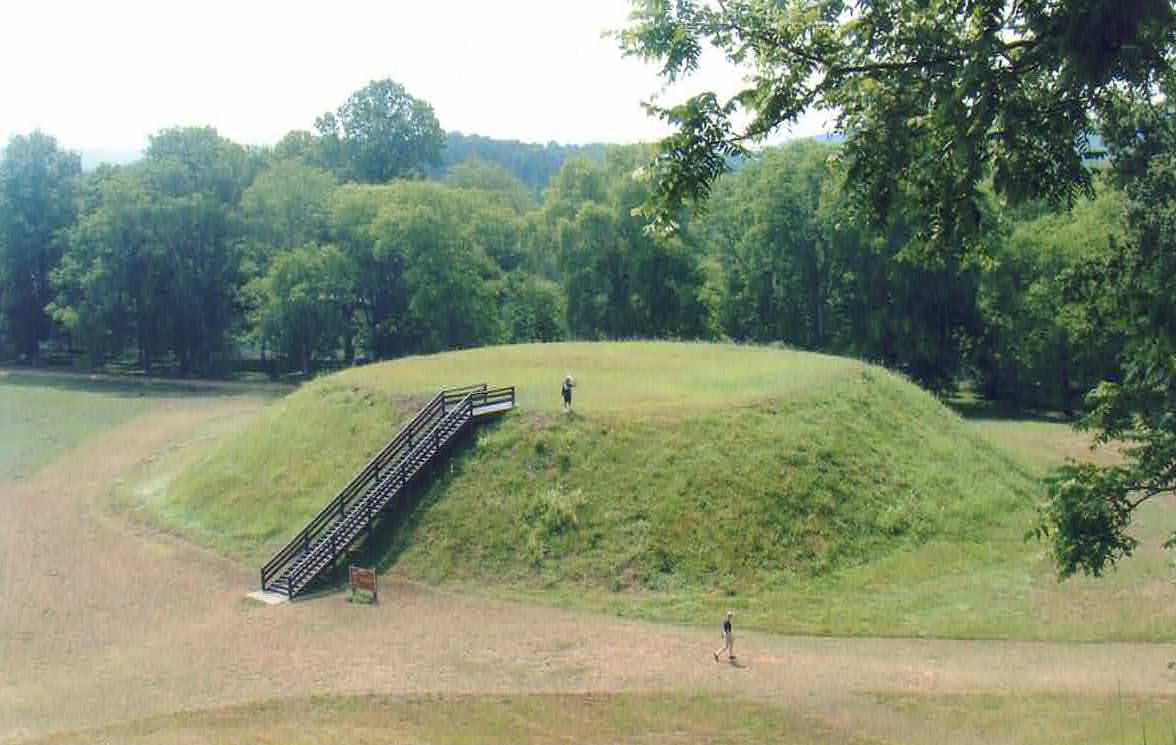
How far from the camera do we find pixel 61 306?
271 feet

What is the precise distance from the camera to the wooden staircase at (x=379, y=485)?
31.8 m

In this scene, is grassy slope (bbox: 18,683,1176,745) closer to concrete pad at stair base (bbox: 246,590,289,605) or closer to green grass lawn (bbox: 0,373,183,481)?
concrete pad at stair base (bbox: 246,590,289,605)

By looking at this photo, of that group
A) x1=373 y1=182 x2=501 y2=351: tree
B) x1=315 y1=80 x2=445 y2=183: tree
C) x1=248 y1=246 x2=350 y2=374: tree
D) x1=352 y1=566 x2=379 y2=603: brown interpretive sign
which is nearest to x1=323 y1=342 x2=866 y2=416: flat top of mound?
x1=352 y1=566 x2=379 y2=603: brown interpretive sign

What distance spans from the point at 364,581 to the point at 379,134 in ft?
292

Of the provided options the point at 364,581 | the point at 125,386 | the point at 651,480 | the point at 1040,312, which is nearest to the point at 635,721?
the point at 364,581

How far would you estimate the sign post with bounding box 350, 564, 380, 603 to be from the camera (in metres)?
30.0

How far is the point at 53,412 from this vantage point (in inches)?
2509

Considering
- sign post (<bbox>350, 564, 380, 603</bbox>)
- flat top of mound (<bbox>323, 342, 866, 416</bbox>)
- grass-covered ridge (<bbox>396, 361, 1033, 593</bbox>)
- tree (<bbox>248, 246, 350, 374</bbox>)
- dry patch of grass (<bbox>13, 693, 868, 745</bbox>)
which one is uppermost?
tree (<bbox>248, 246, 350, 374</bbox>)

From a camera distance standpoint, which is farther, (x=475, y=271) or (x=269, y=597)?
(x=475, y=271)

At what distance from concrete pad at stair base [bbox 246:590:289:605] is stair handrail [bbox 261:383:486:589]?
1.10ft

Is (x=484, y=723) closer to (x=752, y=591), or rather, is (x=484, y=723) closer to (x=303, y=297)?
(x=752, y=591)

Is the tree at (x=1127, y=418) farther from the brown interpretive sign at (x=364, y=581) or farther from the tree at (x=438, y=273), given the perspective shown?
the tree at (x=438, y=273)

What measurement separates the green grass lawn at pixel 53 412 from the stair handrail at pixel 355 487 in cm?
2254

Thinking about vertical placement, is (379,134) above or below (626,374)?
above
